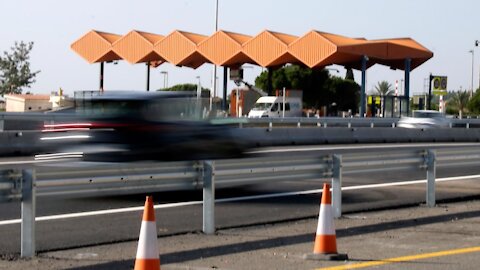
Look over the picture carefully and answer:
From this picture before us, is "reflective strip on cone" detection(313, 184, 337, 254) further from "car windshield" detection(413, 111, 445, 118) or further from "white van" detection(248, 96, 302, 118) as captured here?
"white van" detection(248, 96, 302, 118)

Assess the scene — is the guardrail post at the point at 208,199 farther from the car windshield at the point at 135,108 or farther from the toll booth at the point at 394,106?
Result: the toll booth at the point at 394,106

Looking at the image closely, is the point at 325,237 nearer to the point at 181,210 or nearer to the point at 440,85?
the point at 181,210

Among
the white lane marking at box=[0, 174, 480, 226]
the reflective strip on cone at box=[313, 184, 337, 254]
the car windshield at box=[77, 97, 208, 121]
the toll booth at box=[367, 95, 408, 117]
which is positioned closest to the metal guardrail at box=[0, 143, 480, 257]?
A: the white lane marking at box=[0, 174, 480, 226]

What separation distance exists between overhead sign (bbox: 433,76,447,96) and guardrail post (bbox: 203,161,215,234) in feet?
191

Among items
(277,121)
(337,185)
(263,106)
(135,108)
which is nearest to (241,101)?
(263,106)

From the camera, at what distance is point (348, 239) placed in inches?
400

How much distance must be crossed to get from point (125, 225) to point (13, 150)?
14271mm

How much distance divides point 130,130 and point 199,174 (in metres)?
2.85

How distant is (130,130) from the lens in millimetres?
13133

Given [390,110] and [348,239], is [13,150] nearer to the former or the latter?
[348,239]

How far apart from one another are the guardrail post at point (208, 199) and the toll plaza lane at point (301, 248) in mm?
143

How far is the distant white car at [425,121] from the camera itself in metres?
42.3

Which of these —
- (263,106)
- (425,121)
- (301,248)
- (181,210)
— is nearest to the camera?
(301,248)

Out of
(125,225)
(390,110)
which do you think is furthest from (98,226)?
(390,110)
